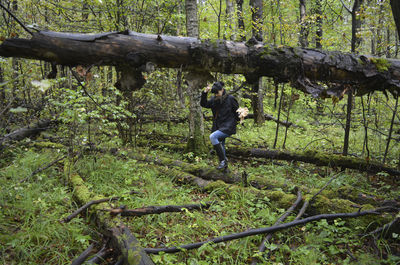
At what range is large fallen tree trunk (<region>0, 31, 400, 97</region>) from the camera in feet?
7.49

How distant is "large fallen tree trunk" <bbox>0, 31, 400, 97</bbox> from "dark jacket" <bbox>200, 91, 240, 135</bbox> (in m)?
3.01

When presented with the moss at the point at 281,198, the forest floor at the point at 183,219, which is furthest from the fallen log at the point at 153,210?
the moss at the point at 281,198

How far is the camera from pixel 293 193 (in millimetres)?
4668

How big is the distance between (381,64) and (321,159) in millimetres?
3816

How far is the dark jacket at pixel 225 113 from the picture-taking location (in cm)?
605

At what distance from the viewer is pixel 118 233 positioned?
2.96 meters

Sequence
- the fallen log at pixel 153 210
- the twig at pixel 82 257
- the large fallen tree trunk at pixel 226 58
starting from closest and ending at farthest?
the large fallen tree trunk at pixel 226 58 < the twig at pixel 82 257 < the fallen log at pixel 153 210

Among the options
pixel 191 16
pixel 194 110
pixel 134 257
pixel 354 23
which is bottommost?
pixel 134 257

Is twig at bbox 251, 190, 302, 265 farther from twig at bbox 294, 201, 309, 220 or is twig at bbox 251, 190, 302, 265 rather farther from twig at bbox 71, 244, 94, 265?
twig at bbox 71, 244, 94, 265

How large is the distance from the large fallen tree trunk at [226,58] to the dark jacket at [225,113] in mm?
3009

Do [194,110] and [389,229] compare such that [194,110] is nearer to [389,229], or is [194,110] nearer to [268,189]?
[268,189]

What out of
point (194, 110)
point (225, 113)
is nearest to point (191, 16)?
point (194, 110)

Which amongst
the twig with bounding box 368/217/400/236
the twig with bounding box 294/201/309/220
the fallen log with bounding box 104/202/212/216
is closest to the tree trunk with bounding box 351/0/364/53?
the twig with bounding box 294/201/309/220

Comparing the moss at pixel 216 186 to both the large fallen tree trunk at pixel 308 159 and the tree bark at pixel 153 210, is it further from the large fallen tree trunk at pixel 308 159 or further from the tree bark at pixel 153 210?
the tree bark at pixel 153 210
